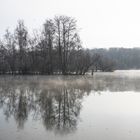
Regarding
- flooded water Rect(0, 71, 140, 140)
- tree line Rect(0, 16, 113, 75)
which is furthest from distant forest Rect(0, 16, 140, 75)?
flooded water Rect(0, 71, 140, 140)

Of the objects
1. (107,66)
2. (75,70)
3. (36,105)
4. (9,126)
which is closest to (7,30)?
(75,70)

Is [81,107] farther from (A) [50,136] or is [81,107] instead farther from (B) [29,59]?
(B) [29,59]

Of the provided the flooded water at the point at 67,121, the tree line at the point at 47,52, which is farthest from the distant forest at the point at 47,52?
the flooded water at the point at 67,121

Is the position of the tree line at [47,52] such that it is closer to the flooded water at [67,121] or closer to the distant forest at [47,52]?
the distant forest at [47,52]

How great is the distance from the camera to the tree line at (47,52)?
5416 centimetres

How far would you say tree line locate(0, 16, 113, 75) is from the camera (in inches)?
2132

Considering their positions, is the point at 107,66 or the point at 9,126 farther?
the point at 107,66

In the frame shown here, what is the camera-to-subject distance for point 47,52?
55656 mm

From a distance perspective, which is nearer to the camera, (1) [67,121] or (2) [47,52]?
(1) [67,121]

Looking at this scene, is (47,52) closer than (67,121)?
No

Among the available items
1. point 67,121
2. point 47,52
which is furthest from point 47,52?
point 67,121

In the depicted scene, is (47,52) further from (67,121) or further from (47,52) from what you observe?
(67,121)

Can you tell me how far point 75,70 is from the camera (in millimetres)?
56688

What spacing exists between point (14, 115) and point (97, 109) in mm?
3904
